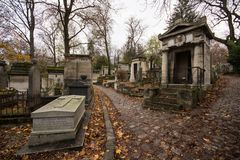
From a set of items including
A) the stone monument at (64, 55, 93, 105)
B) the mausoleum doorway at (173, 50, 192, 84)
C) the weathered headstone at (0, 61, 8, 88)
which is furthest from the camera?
the stone monument at (64, 55, 93, 105)

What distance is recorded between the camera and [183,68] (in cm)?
1015

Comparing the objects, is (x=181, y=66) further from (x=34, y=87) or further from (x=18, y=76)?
(x=18, y=76)

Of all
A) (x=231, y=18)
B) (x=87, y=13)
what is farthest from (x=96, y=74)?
(x=231, y=18)

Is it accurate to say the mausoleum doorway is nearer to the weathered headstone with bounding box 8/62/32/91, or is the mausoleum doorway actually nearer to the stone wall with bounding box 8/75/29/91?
the weathered headstone with bounding box 8/62/32/91

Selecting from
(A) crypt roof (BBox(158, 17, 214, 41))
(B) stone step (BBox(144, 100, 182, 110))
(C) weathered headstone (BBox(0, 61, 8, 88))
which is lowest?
(B) stone step (BBox(144, 100, 182, 110))

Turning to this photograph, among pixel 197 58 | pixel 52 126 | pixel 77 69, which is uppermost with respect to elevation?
pixel 197 58

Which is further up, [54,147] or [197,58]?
[197,58]

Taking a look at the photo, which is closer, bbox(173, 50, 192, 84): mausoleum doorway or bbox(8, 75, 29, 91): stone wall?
bbox(173, 50, 192, 84): mausoleum doorway

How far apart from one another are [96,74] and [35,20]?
2445 centimetres

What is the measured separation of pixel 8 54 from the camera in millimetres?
20031

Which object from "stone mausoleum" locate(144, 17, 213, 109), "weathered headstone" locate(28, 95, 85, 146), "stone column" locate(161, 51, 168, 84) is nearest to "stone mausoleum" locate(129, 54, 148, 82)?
"stone mausoleum" locate(144, 17, 213, 109)

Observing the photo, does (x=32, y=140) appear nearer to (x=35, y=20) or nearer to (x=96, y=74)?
(x=35, y=20)

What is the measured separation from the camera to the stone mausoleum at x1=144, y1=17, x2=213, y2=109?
704 centimetres

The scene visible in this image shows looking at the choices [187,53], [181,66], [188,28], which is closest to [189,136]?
[188,28]
